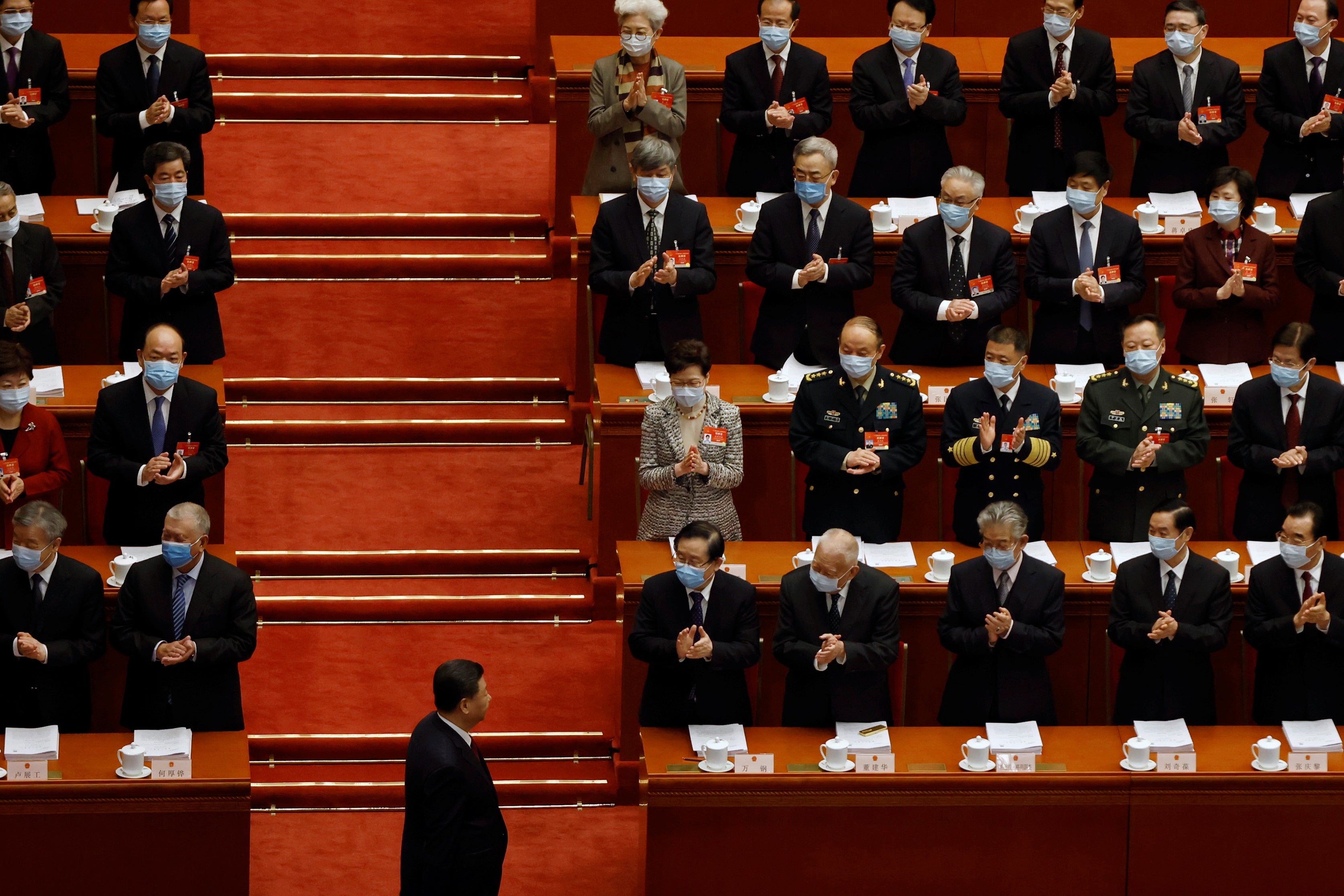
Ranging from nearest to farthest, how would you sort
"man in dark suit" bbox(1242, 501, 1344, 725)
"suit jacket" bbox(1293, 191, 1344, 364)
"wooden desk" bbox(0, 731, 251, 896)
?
"wooden desk" bbox(0, 731, 251, 896), "man in dark suit" bbox(1242, 501, 1344, 725), "suit jacket" bbox(1293, 191, 1344, 364)

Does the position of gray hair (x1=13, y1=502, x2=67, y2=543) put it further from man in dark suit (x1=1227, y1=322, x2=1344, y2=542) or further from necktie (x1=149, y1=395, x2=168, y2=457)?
man in dark suit (x1=1227, y1=322, x2=1344, y2=542)

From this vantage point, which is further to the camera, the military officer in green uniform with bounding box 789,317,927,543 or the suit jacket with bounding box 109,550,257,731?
the military officer in green uniform with bounding box 789,317,927,543

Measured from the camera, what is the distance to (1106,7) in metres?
9.78

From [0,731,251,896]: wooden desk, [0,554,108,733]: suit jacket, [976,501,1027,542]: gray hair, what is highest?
[976,501,1027,542]: gray hair

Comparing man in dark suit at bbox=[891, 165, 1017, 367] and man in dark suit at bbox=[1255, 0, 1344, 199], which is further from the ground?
man in dark suit at bbox=[1255, 0, 1344, 199]

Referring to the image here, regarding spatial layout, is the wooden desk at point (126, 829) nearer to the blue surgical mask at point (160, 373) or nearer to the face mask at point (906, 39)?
the blue surgical mask at point (160, 373)

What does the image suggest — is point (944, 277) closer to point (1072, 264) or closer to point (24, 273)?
point (1072, 264)

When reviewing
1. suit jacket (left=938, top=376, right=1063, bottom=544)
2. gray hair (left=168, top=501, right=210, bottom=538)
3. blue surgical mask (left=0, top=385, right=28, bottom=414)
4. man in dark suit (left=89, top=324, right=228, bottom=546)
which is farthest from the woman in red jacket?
suit jacket (left=938, top=376, right=1063, bottom=544)

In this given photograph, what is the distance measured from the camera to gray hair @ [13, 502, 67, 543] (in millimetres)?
6258

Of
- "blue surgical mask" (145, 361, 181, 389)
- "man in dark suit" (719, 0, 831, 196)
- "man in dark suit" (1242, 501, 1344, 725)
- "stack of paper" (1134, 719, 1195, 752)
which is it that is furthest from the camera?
"man in dark suit" (719, 0, 831, 196)

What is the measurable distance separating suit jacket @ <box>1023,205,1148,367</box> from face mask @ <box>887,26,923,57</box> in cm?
103

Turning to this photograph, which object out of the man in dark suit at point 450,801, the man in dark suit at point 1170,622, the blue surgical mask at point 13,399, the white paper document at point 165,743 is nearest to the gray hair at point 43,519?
the blue surgical mask at point 13,399

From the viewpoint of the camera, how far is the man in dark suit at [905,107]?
826 cm

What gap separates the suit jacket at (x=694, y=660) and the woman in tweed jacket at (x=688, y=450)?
569 mm
